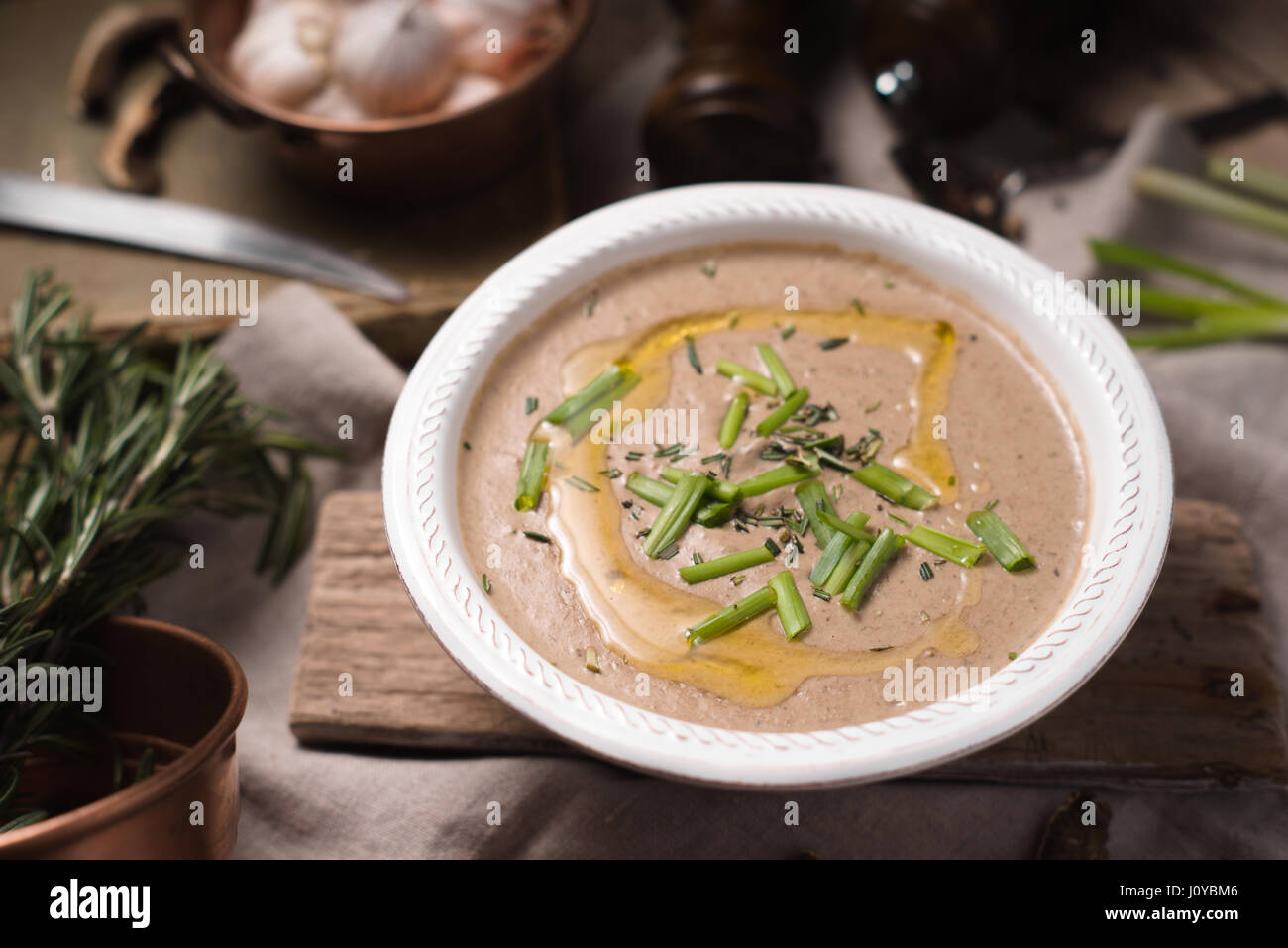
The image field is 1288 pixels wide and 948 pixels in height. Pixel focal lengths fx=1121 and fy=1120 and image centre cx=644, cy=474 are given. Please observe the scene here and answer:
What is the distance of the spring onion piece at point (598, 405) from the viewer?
1.93 meters

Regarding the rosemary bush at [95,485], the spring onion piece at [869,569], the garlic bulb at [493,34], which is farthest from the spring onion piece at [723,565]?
the garlic bulb at [493,34]

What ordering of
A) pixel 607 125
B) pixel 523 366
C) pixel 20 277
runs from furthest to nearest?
pixel 607 125
pixel 20 277
pixel 523 366

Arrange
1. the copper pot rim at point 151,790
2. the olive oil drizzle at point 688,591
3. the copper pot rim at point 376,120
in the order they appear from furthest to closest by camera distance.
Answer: the copper pot rim at point 376,120, the olive oil drizzle at point 688,591, the copper pot rim at point 151,790

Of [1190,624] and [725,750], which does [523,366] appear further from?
[1190,624]

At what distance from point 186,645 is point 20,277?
51.1 inches

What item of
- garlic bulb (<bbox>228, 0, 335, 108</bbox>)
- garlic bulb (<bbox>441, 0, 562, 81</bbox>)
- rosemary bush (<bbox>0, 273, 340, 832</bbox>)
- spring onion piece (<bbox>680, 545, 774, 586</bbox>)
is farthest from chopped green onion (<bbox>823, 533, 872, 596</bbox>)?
garlic bulb (<bbox>228, 0, 335, 108</bbox>)

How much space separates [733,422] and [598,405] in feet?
0.78

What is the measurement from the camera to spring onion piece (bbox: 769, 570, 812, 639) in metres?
1.68

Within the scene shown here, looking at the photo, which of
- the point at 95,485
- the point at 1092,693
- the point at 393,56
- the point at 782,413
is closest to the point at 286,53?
the point at 393,56

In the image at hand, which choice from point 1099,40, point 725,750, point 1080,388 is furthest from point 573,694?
point 1099,40

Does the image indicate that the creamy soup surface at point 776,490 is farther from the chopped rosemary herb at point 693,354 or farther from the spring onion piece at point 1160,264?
the spring onion piece at point 1160,264

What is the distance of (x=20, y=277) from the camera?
265 centimetres

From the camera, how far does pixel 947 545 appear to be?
1.76 metres

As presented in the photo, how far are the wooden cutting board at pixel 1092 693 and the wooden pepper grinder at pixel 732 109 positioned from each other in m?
1.26
